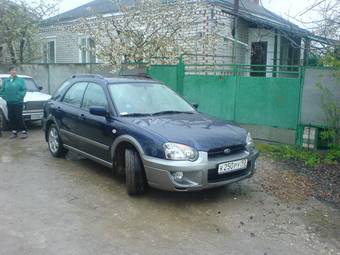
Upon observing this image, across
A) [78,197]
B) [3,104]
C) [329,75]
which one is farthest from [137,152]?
[3,104]

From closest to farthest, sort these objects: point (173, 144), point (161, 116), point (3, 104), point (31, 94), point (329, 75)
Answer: point (173, 144) → point (161, 116) → point (329, 75) → point (3, 104) → point (31, 94)

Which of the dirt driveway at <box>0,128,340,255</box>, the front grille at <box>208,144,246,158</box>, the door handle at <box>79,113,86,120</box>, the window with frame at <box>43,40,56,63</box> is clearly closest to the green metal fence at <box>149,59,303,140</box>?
the dirt driveway at <box>0,128,340,255</box>

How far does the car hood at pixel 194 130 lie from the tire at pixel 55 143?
7.52 feet

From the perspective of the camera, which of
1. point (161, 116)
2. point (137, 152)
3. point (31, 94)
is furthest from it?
point (31, 94)

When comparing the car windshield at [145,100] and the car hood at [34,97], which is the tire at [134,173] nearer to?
the car windshield at [145,100]

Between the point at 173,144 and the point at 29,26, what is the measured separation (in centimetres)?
1477

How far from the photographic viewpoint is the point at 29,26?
17.1 meters

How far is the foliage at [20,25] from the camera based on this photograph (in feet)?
54.9

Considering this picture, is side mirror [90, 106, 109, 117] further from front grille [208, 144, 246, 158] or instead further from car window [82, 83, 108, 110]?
front grille [208, 144, 246, 158]

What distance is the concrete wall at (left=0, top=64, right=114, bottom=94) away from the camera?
42.1ft

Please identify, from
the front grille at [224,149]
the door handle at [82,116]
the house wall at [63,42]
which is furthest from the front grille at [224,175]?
the house wall at [63,42]

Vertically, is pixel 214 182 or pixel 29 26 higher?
pixel 29 26

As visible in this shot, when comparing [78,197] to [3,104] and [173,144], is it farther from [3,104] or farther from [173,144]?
[3,104]

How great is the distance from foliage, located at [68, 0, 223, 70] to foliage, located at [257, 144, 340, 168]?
4511 mm
